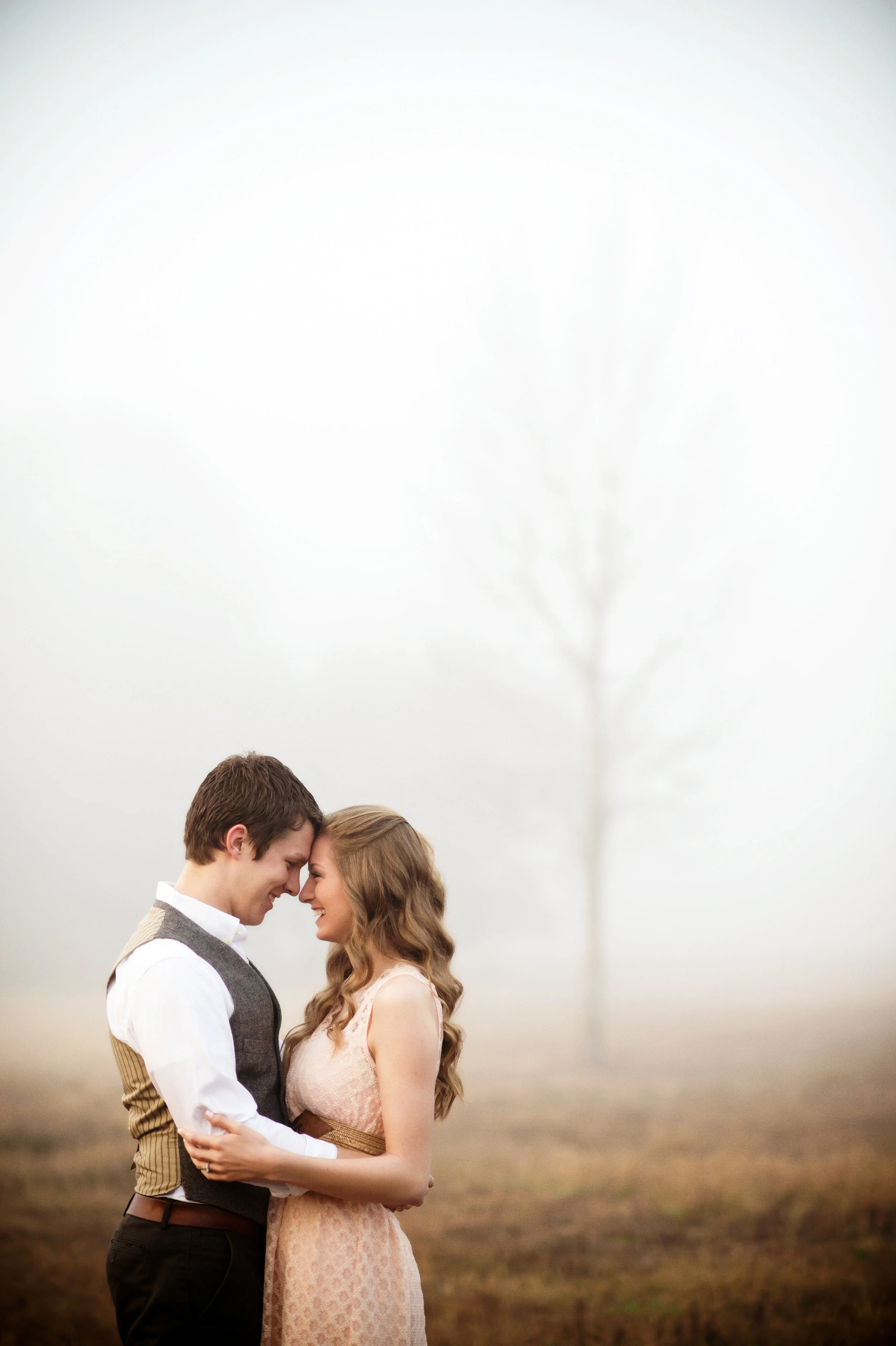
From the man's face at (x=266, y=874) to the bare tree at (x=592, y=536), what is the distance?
7.71 feet

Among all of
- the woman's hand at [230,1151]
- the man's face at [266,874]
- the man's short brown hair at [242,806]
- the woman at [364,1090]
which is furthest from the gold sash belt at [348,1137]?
the man's short brown hair at [242,806]

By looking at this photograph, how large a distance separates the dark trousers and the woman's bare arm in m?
0.12

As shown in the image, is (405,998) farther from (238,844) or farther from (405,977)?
(238,844)

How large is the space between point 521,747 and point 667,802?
602 mm

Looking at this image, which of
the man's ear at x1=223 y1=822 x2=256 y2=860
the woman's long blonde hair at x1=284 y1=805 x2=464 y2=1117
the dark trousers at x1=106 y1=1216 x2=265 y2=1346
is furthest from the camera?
the woman's long blonde hair at x1=284 y1=805 x2=464 y2=1117

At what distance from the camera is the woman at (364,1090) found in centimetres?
174

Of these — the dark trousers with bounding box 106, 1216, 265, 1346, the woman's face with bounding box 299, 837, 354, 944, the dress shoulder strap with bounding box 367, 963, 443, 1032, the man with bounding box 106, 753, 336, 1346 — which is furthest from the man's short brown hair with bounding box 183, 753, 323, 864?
the dark trousers with bounding box 106, 1216, 265, 1346

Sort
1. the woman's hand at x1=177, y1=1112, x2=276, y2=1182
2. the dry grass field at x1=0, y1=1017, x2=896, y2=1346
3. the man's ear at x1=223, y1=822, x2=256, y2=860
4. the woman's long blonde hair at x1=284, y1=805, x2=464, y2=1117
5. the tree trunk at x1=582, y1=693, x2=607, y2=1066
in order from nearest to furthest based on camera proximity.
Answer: the woman's hand at x1=177, y1=1112, x2=276, y2=1182, the man's ear at x1=223, y1=822, x2=256, y2=860, the woman's long blonde hair at x1=284, y1=805, x2=464, y2=1117, the dry grass field at x1=0, y1=1017, x2=896, y2=1346, the tree trunk at x1=582, y1=693, x2=607, y2=1066

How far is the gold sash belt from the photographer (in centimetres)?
180

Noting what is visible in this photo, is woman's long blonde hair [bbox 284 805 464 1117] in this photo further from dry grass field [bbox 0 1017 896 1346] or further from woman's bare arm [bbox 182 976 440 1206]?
dry grass field [bbox 0 1017 896 1346]

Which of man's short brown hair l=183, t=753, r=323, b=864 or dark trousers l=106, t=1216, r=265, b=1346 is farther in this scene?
man's short brown hair l=183, t=753, r=323, b=864

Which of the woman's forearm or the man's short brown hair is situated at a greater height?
the man's short brown hair

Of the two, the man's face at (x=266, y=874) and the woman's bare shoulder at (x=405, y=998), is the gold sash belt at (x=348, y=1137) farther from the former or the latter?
the man's face at (x=266, y=874)

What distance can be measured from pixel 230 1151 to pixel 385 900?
51cm
